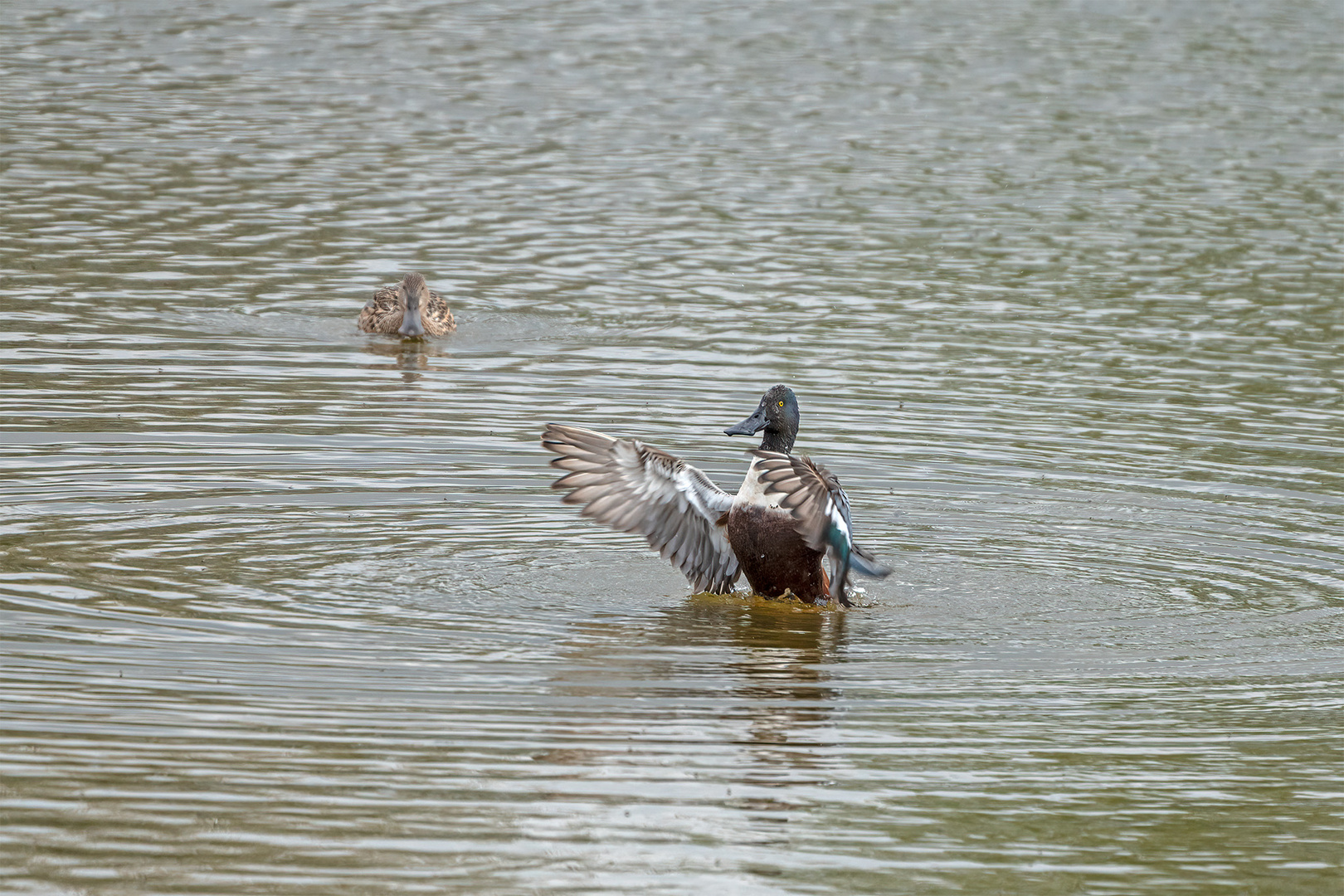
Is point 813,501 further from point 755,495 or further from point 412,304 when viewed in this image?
point 412,304

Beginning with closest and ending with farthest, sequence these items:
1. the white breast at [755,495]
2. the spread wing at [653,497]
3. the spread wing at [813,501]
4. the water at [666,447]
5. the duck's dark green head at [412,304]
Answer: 1. the water at [666,447]
2. the spread wing at [813,501]
3. the white breast at [755,495]
4. the spread wing at [653,497]
5. the duck's dark green head at [412,304]

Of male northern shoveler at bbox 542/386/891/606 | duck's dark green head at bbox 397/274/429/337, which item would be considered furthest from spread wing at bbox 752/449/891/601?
duck's dark green head at bbox 397/274/429/337

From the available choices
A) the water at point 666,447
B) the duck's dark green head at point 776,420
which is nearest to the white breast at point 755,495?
the duck's dark green head at point 776,420

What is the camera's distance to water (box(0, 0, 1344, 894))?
23.1ft

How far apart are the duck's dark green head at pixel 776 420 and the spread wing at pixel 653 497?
34cm

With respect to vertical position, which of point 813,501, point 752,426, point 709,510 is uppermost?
point 752,426

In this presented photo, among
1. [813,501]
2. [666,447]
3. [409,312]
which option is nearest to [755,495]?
[813,501]

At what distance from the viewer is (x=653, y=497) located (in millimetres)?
10641

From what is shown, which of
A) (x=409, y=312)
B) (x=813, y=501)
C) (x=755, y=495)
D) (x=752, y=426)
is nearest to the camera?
(x=813, y=501)

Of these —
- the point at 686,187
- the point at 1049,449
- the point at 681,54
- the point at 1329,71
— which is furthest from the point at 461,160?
the point at 1329,71

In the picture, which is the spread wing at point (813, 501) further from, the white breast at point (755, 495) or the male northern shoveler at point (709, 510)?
the white breast at point (755, 495)

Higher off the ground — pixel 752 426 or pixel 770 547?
pixel 752 426

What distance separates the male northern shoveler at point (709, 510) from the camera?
1027 cm

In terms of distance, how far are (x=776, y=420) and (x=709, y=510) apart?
0.59 m
